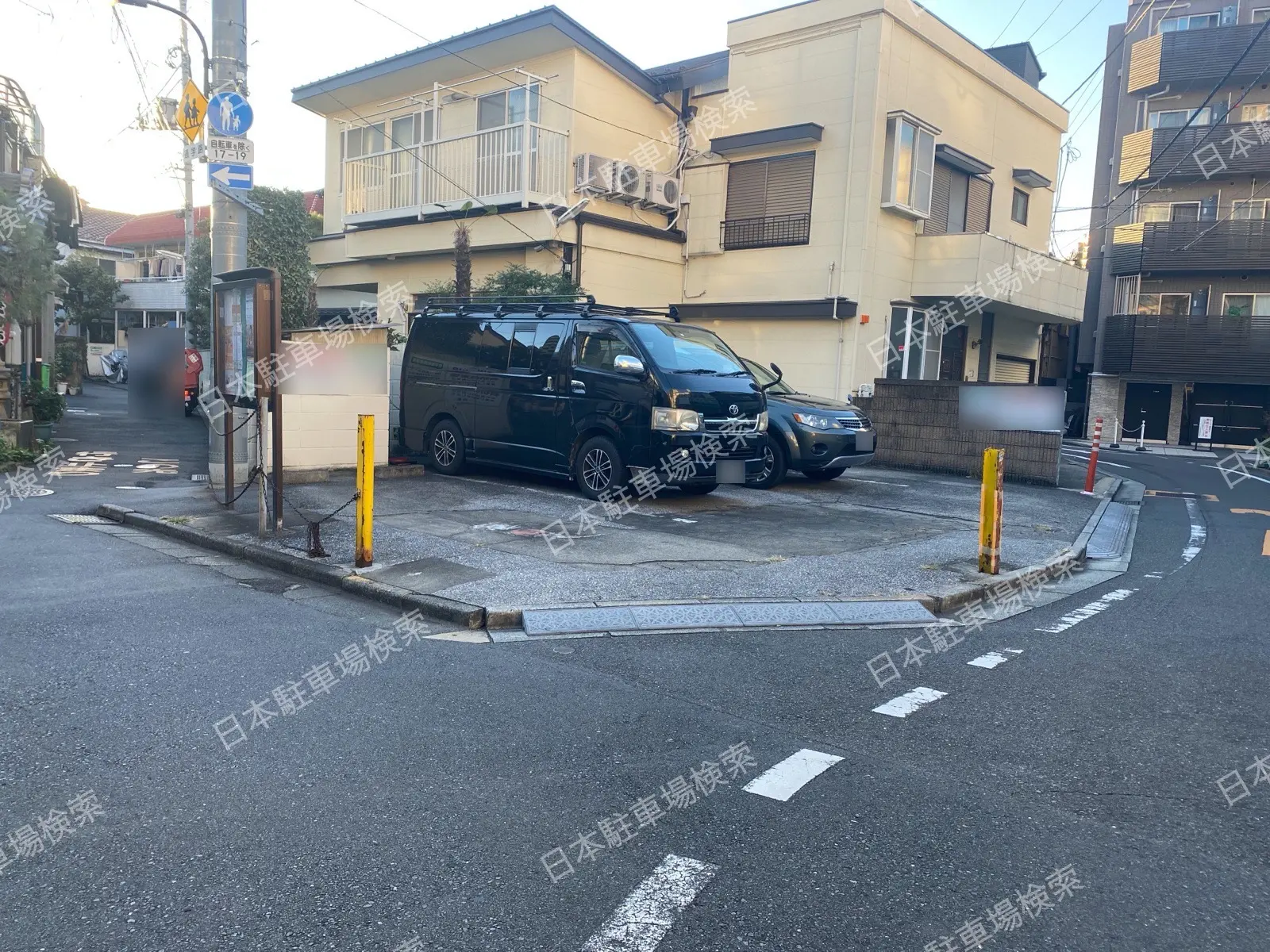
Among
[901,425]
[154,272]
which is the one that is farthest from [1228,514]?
[154,272]

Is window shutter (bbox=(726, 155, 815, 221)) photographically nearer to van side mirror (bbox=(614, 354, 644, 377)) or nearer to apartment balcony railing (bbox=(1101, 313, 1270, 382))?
van side mirror (bbox=(614, 354, 644, 377))

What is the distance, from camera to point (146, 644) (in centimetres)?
543

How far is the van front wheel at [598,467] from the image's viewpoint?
10.3 metres

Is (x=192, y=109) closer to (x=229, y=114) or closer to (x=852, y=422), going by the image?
(x=229, y=114)

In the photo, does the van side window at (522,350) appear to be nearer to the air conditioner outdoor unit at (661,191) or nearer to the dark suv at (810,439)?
the dark suv at (810,439)

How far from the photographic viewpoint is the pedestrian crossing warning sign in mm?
10734

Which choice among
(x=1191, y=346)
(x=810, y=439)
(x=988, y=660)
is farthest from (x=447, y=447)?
(x=1191, y=346)

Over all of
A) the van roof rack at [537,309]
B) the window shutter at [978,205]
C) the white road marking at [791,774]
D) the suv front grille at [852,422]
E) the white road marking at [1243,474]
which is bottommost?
the white road marking at [791,774]

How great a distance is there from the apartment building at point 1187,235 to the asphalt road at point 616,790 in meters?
27.0

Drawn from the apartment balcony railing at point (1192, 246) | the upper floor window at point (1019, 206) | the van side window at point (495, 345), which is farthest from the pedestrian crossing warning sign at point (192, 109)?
the apartment balcony railing at point (1192, 246)

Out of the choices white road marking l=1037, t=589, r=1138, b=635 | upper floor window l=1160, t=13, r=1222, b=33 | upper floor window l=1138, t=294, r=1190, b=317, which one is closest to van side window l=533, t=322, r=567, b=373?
white road marking l=1037, t=589, r=1138, b=635

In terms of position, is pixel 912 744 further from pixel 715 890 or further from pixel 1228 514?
pixel 1228 514

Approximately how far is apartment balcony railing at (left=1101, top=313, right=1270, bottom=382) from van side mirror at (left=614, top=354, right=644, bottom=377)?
25697 millimetres

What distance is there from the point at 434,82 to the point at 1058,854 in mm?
17862
